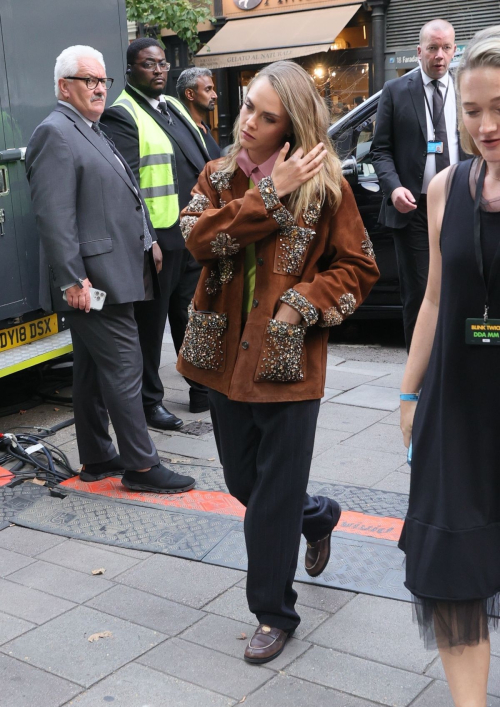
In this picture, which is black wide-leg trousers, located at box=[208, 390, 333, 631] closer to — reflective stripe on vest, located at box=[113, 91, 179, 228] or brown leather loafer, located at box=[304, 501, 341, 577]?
brown leather loafer, located at box=[304, 501, 341, 577]

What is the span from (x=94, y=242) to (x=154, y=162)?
122 centimetres

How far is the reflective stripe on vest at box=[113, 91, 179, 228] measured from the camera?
5352 mm

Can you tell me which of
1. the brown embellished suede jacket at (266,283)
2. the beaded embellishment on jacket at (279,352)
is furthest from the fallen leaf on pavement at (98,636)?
the beaded embellishment on jacket at (279,352)

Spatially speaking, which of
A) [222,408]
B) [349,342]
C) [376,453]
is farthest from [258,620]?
[349,342]

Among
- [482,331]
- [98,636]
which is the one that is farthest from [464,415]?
[98,636]

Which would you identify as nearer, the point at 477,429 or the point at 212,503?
the point at 477,429

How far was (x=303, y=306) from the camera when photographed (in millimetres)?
2863

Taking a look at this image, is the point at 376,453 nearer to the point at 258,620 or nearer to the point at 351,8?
the point at 258,620

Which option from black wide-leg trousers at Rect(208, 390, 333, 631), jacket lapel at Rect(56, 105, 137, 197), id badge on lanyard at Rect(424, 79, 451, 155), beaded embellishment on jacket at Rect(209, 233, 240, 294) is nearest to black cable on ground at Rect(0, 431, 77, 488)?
jacket lapel at Rect(56, 105, 137, 197)

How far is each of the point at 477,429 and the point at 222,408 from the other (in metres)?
1.03

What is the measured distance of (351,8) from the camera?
52.7ft

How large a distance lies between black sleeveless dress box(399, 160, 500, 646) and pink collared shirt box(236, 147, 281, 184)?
2.62ft

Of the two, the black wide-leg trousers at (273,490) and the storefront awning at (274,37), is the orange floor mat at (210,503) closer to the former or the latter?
the black wide-leg trousers at (273,490)

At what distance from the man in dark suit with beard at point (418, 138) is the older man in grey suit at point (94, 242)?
1.87 m
